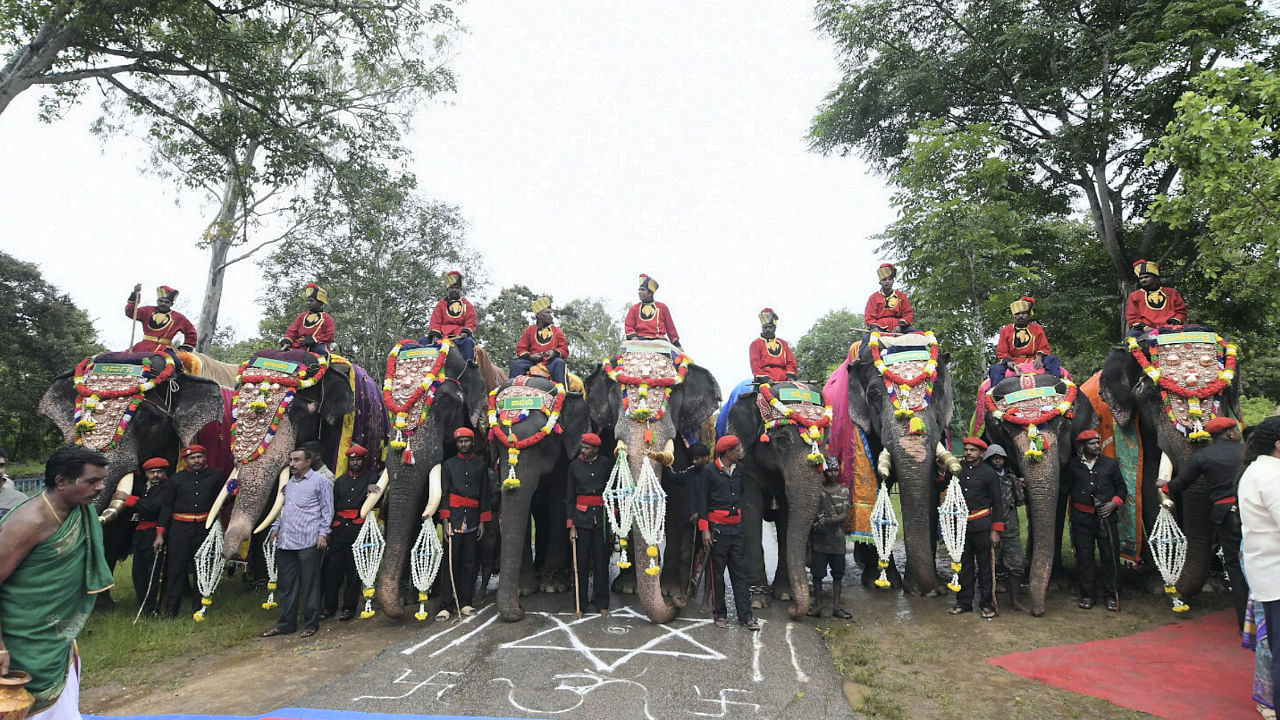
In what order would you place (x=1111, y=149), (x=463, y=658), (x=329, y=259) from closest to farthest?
(x=463, y=658) < (x=1111, y=149) < (x=329, y=259)

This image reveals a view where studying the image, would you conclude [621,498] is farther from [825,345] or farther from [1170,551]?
→ [825,345]

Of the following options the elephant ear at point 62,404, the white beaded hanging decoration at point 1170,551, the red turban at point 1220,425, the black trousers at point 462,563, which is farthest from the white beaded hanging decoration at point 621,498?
the elephant ear at point 62,404

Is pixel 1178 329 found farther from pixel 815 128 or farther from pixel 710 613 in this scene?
pixel 815 128

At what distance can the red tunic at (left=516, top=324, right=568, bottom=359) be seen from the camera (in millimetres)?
7785

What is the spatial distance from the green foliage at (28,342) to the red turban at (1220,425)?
2753cm

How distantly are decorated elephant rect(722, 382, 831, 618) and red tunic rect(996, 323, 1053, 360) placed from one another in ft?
8.88

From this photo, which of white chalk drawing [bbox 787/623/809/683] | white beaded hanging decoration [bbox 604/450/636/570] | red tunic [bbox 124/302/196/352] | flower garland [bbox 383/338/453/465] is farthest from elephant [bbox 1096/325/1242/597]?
red tunic [bbox 124/302/196/352]

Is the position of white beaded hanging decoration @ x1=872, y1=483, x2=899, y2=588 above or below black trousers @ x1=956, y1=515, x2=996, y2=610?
above

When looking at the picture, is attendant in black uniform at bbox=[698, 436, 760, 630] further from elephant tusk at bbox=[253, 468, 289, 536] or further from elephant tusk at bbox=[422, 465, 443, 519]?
elephant tusk at bbox=[253, 468, 289, 536]

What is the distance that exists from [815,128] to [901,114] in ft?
6.89

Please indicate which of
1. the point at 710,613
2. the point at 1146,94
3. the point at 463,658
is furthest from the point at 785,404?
the point at 1146,94

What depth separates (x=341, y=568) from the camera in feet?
22.5

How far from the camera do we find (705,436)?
27.7 ft

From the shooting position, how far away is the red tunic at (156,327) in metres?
7.92
